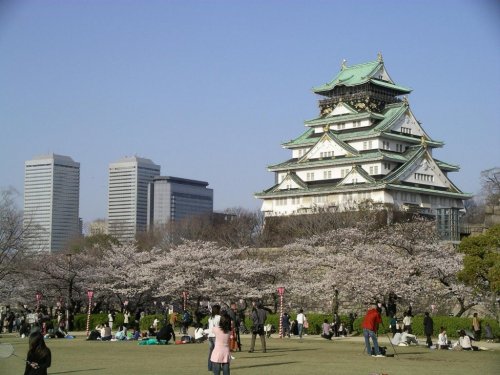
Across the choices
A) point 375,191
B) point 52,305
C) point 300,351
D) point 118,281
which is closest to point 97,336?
point 300,351

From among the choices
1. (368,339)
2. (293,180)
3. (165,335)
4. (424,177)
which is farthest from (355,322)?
→ (293,180)

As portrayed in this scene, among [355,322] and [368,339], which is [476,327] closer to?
[355,322]

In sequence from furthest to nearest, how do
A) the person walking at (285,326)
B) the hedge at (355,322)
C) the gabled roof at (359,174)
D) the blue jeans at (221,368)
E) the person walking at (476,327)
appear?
the gabled roof at (359,174)
the person walking at (285,326)
the hedge at (355,322)
the person walking at (476,327)
the blue jeans at (221,368)

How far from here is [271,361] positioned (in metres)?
22.3

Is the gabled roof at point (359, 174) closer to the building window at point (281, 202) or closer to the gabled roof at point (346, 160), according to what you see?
the gabled roof at point (346, 160)

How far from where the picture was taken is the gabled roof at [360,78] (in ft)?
291

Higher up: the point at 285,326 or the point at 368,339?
the point at 285,326

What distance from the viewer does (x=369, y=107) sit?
88.0m

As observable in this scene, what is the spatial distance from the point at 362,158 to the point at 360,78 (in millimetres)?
12099

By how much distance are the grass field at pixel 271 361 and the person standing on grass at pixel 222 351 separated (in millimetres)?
3203

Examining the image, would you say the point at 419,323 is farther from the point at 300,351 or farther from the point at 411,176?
the point at 411,176

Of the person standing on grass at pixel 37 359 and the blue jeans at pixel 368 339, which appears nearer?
the person standing on grass at pixel 37 359

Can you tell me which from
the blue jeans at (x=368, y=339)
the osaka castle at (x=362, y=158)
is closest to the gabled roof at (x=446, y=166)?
the osaka castle at (x=362, y=158)

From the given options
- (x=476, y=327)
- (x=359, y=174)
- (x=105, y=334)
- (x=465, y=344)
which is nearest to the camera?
(x=465, y=344)
